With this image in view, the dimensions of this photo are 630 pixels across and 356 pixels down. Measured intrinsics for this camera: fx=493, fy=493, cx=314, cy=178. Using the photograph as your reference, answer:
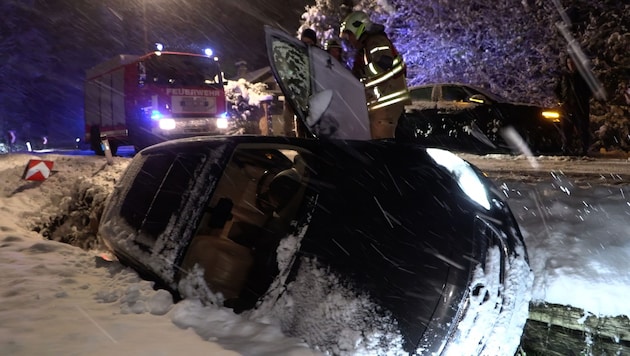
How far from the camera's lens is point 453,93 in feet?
31.9

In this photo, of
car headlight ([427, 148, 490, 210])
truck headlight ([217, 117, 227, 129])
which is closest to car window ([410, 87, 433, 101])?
truck headlight ([217, 117, 227, 129])

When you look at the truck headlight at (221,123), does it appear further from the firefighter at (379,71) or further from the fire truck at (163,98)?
the firefighter at (379,71)

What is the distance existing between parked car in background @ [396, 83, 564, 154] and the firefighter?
4.03 metres

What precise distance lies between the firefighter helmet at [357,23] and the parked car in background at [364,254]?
2.13m

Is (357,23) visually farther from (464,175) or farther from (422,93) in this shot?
(422,93)

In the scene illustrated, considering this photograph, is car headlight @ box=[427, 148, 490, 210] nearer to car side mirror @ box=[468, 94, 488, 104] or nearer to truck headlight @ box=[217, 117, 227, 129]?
car side mirror @ box=[468, 94, 488, 104]

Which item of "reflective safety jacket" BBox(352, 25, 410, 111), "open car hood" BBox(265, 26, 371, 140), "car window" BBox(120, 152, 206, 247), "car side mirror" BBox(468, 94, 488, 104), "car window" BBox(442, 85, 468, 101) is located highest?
"car window" BBox(442, 85, 468, 101)

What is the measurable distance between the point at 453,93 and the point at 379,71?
216 inches

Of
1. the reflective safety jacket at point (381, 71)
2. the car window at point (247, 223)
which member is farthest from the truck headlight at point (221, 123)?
the car window at point (247, 223)

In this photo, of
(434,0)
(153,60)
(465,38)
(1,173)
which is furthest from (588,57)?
(1,173)

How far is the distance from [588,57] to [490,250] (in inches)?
475

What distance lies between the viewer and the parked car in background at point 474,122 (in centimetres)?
873

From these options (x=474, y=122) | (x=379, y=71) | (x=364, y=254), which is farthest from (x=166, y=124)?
(x=364, y=254)

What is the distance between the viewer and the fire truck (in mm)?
12188
